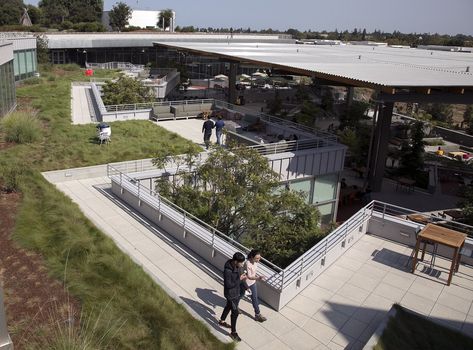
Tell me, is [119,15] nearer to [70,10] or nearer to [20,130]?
[70,10]

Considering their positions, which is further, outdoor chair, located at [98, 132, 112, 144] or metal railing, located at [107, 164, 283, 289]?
outdoor chair, located at [98, 132, 112, 144]

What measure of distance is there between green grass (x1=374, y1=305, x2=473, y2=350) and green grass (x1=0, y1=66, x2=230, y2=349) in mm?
2907

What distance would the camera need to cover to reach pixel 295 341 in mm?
7941

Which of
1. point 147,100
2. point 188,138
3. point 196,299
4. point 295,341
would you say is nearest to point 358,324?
point 295,341

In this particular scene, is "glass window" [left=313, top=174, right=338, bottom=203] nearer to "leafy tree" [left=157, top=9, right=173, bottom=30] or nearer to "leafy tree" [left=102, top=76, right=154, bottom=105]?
"leafy tree" [left=102, top=76, right=154, bottom=105]

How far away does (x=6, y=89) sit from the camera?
23906 millimetres

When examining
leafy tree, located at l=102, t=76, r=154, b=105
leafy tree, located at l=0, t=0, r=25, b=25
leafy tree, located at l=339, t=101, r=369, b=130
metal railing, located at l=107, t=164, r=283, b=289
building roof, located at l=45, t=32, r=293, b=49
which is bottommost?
leafy tree, located at l=339, t=101, r=369, b=130

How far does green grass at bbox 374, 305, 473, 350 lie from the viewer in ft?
26.0

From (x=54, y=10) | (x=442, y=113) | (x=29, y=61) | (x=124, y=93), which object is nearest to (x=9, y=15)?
(x=54, y=10)

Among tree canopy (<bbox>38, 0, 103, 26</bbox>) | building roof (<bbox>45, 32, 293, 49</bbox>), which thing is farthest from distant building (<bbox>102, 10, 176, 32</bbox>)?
building roof (<bbox>45, 32, 293, 49</bbox>)

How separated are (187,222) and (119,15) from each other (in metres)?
92.5

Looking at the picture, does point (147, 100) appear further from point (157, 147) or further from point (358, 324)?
point (358, 324)

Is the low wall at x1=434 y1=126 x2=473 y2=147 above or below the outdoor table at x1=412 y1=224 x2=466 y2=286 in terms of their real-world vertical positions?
below

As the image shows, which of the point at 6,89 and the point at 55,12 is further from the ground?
the point at 55,12
